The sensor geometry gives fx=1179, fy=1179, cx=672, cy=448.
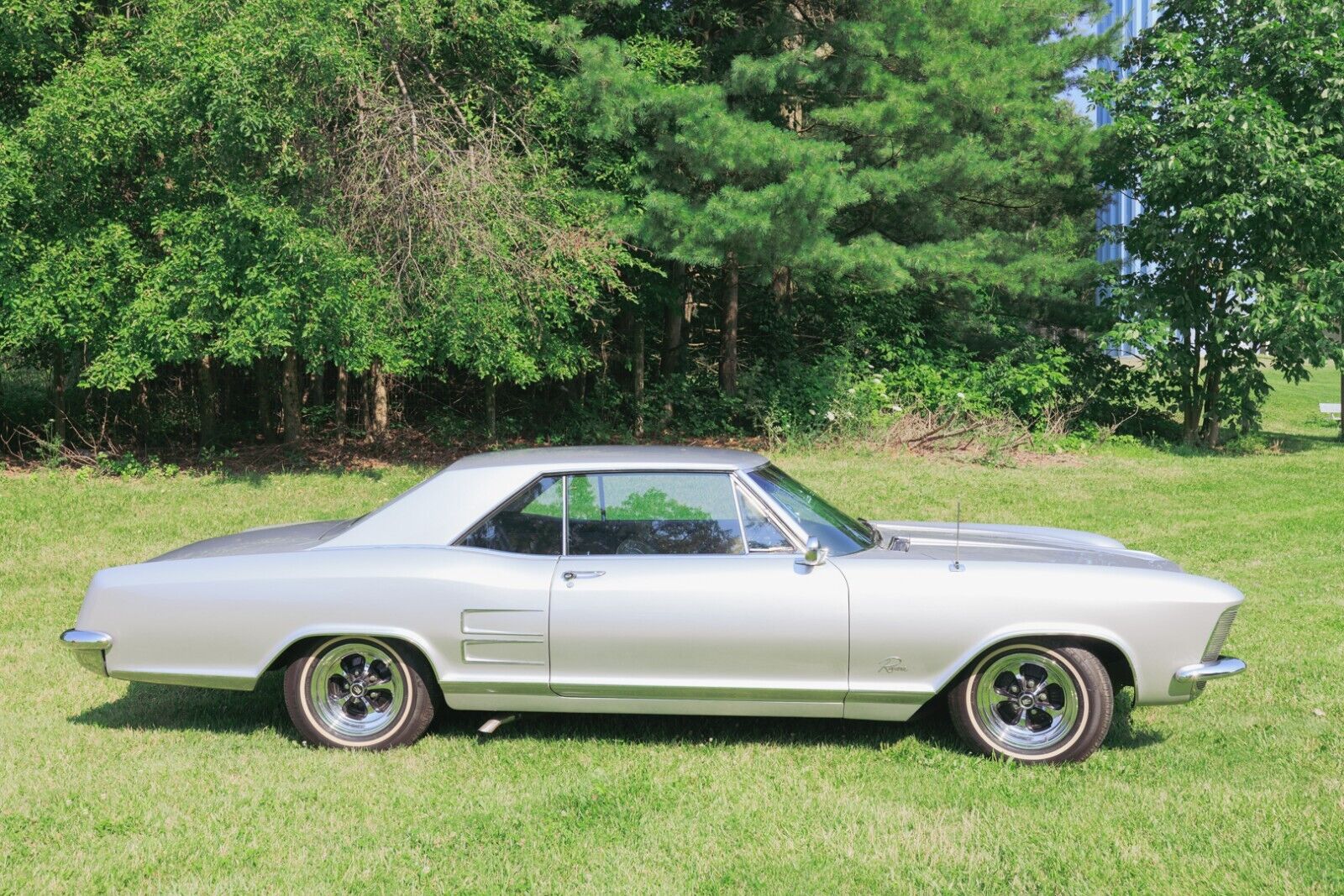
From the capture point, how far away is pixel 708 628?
507 centimetres

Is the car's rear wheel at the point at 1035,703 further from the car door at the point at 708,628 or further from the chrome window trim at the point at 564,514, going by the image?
the chrome window trim at the point at 564,514

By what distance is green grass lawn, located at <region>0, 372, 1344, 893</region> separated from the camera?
13.3 ft

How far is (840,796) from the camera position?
4.70 m

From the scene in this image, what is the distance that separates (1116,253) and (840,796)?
66.7 feet

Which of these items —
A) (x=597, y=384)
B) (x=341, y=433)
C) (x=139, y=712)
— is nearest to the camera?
(x=139, y=712)

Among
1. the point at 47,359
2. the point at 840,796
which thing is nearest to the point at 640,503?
the point at 840,796

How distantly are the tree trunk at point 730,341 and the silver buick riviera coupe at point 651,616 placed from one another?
12927 mm

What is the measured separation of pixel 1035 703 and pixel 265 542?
365 cm

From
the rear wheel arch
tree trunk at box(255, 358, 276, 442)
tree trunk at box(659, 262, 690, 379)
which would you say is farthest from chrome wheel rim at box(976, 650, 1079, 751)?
tree trunk at box(255, 358, 276, 442)

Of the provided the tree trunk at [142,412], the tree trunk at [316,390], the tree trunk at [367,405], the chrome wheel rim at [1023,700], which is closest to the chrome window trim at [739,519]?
the chrome wheel rim at [1023,700]

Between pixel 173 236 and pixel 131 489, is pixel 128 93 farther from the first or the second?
pixel 131 489

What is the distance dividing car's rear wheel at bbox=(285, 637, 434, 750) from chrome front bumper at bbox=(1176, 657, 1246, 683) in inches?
129

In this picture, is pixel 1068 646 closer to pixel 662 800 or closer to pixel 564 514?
pixel 662 800

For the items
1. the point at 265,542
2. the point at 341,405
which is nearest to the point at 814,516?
the point at 265,542
